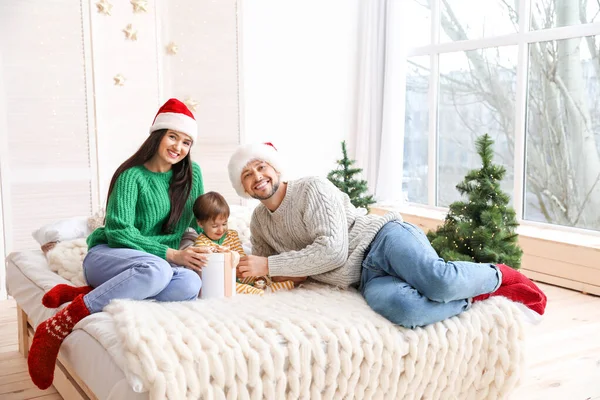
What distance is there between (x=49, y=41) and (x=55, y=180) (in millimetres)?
842

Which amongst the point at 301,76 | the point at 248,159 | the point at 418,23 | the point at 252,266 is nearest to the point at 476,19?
the point at 418,23

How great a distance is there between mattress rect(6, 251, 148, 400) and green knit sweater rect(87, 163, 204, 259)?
268 millimetres

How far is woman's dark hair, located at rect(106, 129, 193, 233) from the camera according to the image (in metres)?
2.43

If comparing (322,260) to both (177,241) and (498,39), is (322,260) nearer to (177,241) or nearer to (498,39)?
(177,241)

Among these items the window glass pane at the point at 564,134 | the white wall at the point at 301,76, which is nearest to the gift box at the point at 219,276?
the white wall at the point at 301,76

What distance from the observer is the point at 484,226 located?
292 centimetres

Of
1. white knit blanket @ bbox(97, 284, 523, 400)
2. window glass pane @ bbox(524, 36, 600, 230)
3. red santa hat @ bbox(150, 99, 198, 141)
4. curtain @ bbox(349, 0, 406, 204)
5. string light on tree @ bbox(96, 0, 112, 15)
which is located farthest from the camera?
curtain @ bbox(349, 0, 406, 204)

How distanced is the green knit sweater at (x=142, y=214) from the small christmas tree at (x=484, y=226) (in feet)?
4.07

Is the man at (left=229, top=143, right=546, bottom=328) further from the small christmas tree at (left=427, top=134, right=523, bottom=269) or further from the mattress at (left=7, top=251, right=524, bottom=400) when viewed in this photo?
the small christmas tree at (left=427, top=134, right=523, bottom=269)

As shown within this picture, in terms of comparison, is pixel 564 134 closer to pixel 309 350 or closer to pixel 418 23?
pixel 418 23

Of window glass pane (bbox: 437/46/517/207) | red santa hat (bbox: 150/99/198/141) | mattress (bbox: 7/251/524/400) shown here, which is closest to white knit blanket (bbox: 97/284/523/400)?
mattress (bbox: 7/251/524/400)

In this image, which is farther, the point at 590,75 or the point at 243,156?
the point at 590,75

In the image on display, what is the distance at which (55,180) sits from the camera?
3898 millimetres

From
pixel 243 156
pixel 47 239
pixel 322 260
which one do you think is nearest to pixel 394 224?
pixel 322 260
